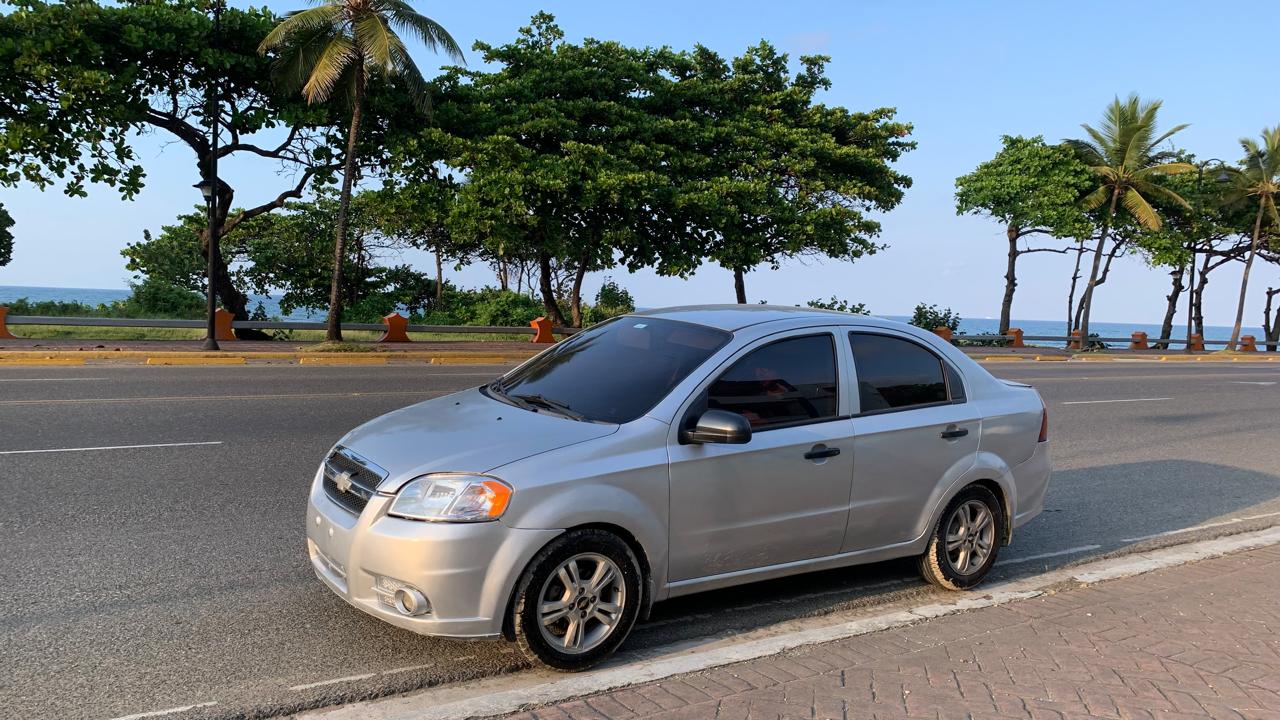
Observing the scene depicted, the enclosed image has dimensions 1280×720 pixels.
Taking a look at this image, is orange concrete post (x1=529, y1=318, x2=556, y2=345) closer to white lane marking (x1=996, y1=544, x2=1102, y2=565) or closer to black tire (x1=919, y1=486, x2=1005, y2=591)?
white lane marking (x1=996, y1=544, x2=1102, y2=565)

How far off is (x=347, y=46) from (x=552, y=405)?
18.4m

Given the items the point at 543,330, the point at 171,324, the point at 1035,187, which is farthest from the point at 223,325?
the point at 1035,187

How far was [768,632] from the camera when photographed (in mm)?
4715

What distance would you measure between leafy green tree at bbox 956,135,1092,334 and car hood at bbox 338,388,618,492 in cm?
3982

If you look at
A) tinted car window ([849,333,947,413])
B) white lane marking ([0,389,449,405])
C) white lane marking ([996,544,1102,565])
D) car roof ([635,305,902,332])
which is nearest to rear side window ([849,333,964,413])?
tinted car window ([849,333,947,413])

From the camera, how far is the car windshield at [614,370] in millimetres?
4625

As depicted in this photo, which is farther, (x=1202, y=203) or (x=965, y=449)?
(x=1202, y=203)

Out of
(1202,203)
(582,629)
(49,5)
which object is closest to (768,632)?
(582,629)

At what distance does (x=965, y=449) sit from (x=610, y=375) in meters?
2.17

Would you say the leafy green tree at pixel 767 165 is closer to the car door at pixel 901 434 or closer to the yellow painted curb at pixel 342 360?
the yellow painted curb at pixel 342 360

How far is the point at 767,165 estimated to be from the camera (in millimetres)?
29562

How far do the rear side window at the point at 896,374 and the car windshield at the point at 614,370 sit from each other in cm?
87

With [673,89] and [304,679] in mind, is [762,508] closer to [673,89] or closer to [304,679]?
[304,679]

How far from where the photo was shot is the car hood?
399 cm
